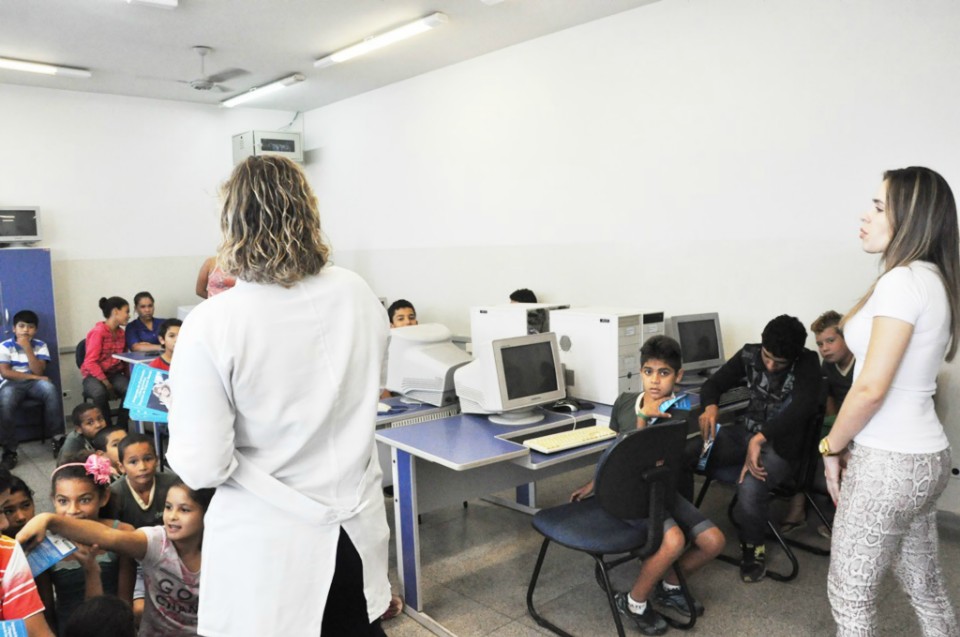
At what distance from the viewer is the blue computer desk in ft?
8.55

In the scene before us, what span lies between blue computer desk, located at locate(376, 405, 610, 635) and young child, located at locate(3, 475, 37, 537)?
1164 millimetres

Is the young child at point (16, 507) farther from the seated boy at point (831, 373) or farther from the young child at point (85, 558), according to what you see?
the seated boy at point (831, 373)

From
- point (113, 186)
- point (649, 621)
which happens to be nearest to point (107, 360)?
point (113, 186)

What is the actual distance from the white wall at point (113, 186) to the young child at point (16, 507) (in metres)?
4.41

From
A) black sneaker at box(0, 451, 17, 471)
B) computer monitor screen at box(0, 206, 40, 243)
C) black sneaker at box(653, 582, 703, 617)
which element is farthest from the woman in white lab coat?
computer monitor screen at box(0, 206, 40, 243)

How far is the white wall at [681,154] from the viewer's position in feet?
11.7

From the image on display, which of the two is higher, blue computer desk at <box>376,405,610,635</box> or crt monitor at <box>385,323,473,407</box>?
crt monitor at <box>385,323,473,407</box>

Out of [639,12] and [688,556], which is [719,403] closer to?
[688,556]

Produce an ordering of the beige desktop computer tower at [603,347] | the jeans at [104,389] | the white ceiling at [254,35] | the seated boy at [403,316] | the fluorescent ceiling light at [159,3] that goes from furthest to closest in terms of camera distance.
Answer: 1. the jeans at [104,389]
2. the seated boy at [403,316]
3. the white ceiling at [254,35]
4. the fluorescent ceiling light at [159,3]
5. the beige desktop computer tower at [603,347]

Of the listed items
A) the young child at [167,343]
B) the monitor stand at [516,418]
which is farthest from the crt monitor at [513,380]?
the young child at [167,343]

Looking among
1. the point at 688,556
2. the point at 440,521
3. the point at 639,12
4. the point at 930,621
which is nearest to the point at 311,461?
the point at 930,621

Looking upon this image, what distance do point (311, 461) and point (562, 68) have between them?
13.9 ft

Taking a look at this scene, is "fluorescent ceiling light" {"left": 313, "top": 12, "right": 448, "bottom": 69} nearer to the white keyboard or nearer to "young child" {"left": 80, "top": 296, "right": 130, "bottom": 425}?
"young child" {"left": 80, "top": 296, "right": 130, "bottom": 425}

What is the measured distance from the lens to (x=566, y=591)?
2.92m
